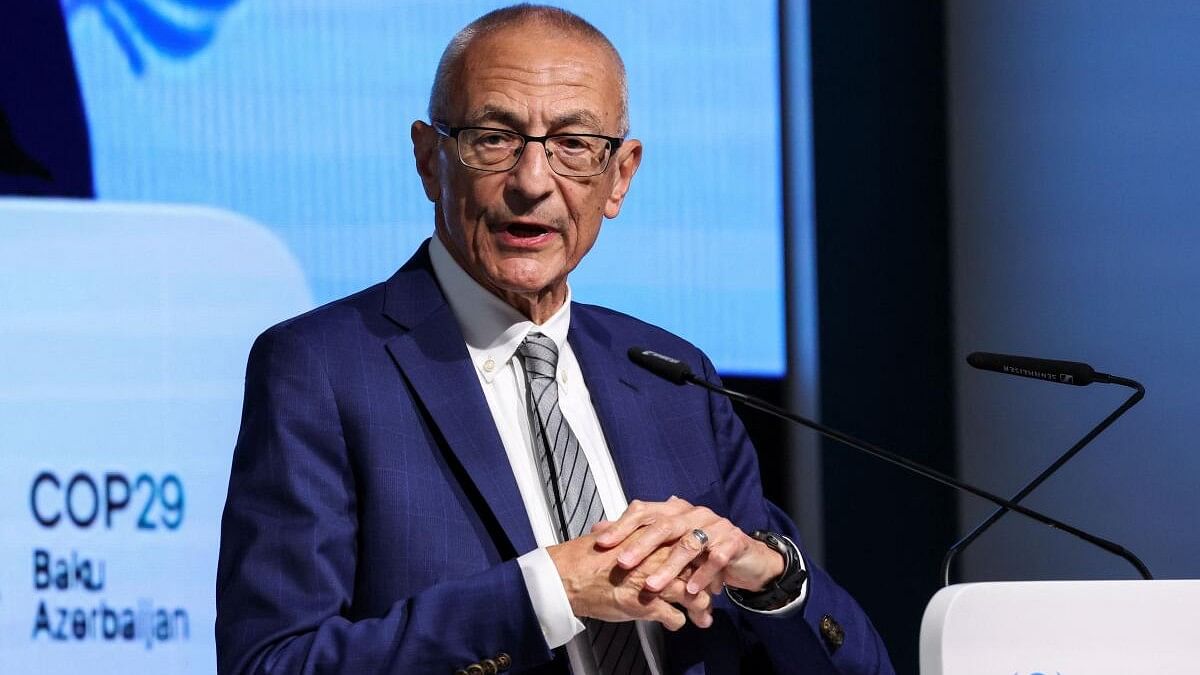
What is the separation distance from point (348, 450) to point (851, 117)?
235cm

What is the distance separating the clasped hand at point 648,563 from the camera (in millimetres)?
1640

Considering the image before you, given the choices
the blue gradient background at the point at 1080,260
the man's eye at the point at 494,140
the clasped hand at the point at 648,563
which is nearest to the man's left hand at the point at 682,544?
the clasped hand at the point at 648,563

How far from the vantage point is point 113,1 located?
126 inches

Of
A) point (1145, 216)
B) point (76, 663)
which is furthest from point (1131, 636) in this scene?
point (76, 663)

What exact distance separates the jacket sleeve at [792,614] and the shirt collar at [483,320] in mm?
302

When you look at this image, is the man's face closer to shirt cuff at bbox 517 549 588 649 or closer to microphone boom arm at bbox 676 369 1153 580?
microphone boom arm at bbox 676 369 1153 580

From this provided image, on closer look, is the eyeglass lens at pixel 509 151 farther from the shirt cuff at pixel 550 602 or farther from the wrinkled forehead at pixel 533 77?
the shirt cuff at pixel 550 602

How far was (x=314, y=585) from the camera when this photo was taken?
1.66 metres

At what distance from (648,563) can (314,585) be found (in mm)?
373

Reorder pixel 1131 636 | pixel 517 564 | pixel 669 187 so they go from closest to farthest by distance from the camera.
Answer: pixel 1131 636, pixel 517 564, pixel 669 187

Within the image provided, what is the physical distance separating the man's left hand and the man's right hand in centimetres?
1

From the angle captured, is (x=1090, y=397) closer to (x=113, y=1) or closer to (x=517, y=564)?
(x=517, y=564)

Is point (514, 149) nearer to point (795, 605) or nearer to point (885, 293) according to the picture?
point (795, 605)

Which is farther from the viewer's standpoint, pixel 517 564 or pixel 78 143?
pixel 78 143
